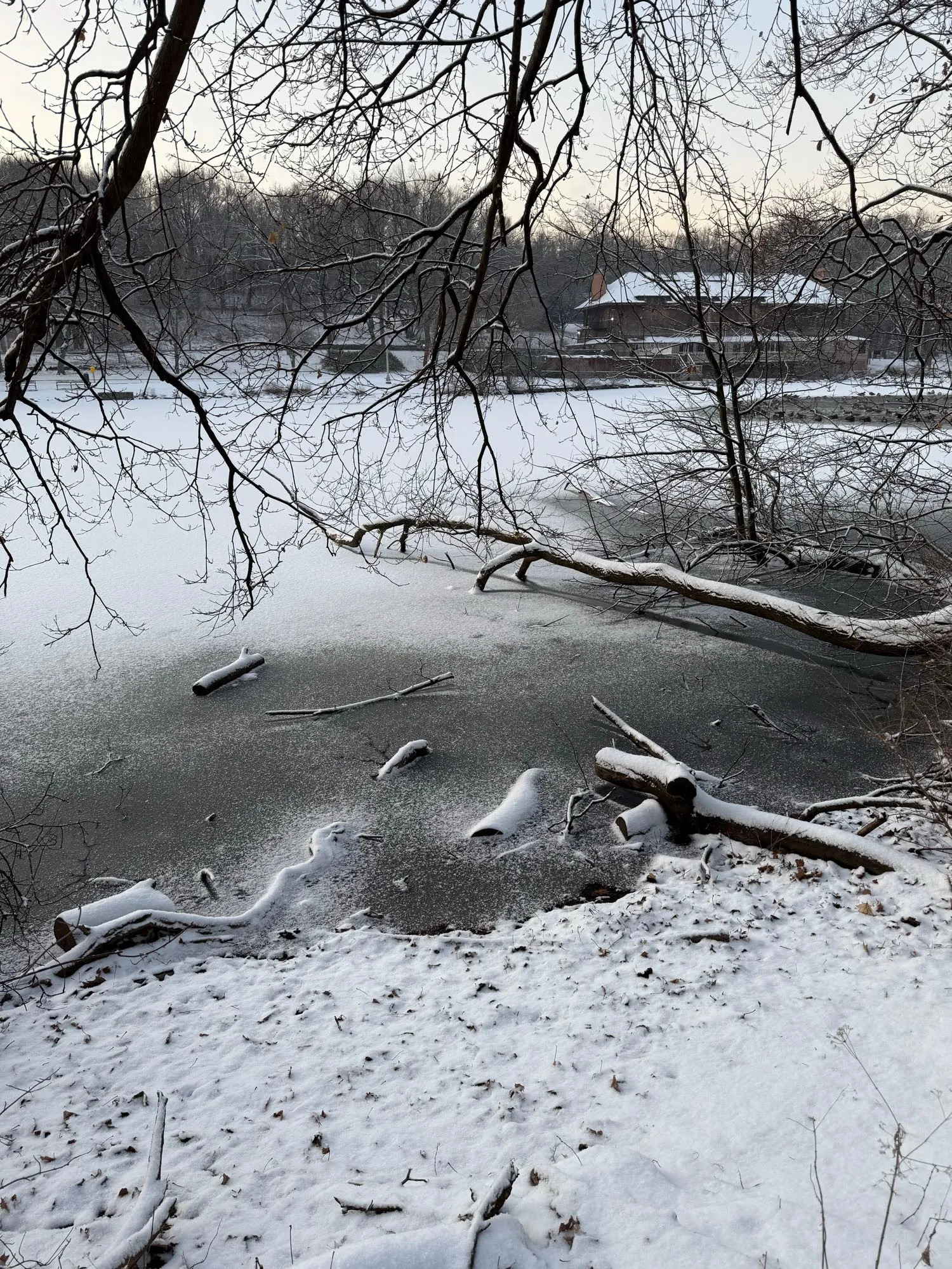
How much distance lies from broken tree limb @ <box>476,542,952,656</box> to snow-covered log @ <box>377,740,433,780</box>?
12.6 feet

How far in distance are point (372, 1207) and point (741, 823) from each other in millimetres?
3965

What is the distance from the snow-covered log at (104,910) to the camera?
5.39 metres

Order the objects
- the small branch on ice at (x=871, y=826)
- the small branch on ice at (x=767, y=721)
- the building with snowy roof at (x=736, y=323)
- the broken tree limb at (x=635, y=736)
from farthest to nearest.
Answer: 1. the building with snowy roof at (x=736, y=323)
2. the small branch on ice at (x=767, y=721)
3. the broken tree limb at (x=635, y=736)
4. the small branch on ice at (x=871, y=826)

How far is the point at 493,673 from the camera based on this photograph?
955cm

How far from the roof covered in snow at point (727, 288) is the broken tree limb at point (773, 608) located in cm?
302

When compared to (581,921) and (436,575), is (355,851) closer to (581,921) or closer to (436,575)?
(581,921)

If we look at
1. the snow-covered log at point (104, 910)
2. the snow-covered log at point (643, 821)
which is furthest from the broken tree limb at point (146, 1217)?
the snow-covered log at point (643, 821)

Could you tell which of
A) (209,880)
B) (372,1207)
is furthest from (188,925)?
(372,1207)

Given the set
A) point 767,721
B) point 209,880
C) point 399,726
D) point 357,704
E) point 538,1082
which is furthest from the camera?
point 357,704

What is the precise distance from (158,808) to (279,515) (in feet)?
31.5

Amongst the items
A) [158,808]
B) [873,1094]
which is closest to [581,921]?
[873,1094]

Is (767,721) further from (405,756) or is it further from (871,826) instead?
(405,756)

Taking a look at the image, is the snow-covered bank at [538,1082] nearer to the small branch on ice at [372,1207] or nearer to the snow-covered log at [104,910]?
the small branch on ice at [372,1207]

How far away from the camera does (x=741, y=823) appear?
251 inches
